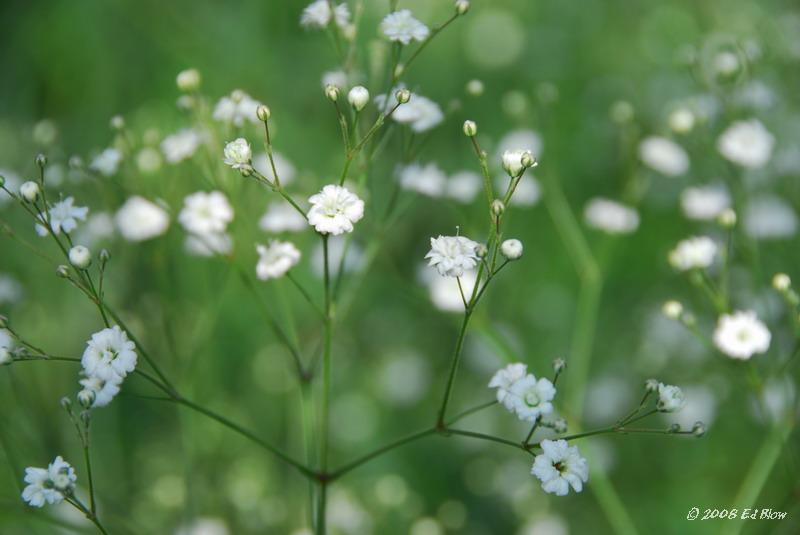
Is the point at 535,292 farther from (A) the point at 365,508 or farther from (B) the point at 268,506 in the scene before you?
(B) the point at 268,506

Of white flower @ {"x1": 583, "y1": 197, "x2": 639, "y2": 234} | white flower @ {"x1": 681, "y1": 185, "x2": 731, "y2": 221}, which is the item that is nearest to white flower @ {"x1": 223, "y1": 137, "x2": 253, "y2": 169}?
white flower @ {"x1": 583, "y1": 197, "x2": 639, "y2": 234}

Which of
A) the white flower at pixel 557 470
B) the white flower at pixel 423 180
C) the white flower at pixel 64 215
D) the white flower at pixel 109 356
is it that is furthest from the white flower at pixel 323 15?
the white flower at pixel 557 470

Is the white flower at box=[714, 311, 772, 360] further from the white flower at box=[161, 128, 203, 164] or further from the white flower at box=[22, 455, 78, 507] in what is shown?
the white flower at box=[22, 455, 78, 507]

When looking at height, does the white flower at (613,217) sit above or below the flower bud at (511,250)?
above

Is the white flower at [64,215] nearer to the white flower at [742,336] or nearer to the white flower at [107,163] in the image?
the white flower at [107,163]

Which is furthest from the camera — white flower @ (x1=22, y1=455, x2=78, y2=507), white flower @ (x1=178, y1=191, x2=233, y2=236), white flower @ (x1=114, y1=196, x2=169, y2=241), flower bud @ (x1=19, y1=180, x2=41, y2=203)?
white flower @ (x1=114, y1=196, x2=169, y2=241)

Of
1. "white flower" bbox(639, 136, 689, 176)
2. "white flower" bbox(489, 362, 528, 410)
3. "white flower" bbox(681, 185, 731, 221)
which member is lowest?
"white flower" bbox(489, 362, 528, 410)
